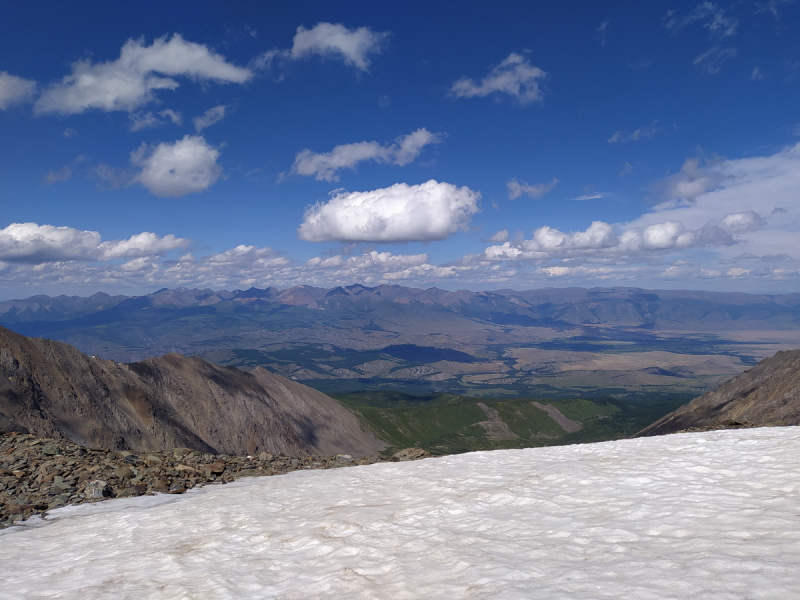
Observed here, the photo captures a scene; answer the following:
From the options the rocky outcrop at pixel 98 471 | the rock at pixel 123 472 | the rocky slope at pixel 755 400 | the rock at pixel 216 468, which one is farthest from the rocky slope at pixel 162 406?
the rocky slope at pixel 755 400

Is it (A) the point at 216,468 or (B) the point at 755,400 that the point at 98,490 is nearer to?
(A) the point at 216,468

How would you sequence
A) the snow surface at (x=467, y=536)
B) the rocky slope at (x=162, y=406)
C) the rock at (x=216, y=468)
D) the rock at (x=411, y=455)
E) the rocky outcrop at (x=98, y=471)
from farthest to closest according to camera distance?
the rocky slope at (x=162, y=406) < the rock at (x=411, y=455) < the rock at (x=216, y=468) < the rocky outcrop at (x=98, y=471) < the snow surface at (x=467, y=536)

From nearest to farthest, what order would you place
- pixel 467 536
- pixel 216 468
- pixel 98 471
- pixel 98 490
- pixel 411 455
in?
1. pixel 467 536
2. pixel 98 490
3. pixel 98 471
4. pixel 216 468
5. pixel 411 455

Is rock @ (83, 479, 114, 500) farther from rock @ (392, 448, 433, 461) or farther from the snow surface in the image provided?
rock @ (392, 448, 433, 461)

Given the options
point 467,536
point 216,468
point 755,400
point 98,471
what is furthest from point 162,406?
point 755,400

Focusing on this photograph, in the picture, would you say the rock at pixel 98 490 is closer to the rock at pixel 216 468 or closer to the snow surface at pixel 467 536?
the snow surface at pixel 467 536
